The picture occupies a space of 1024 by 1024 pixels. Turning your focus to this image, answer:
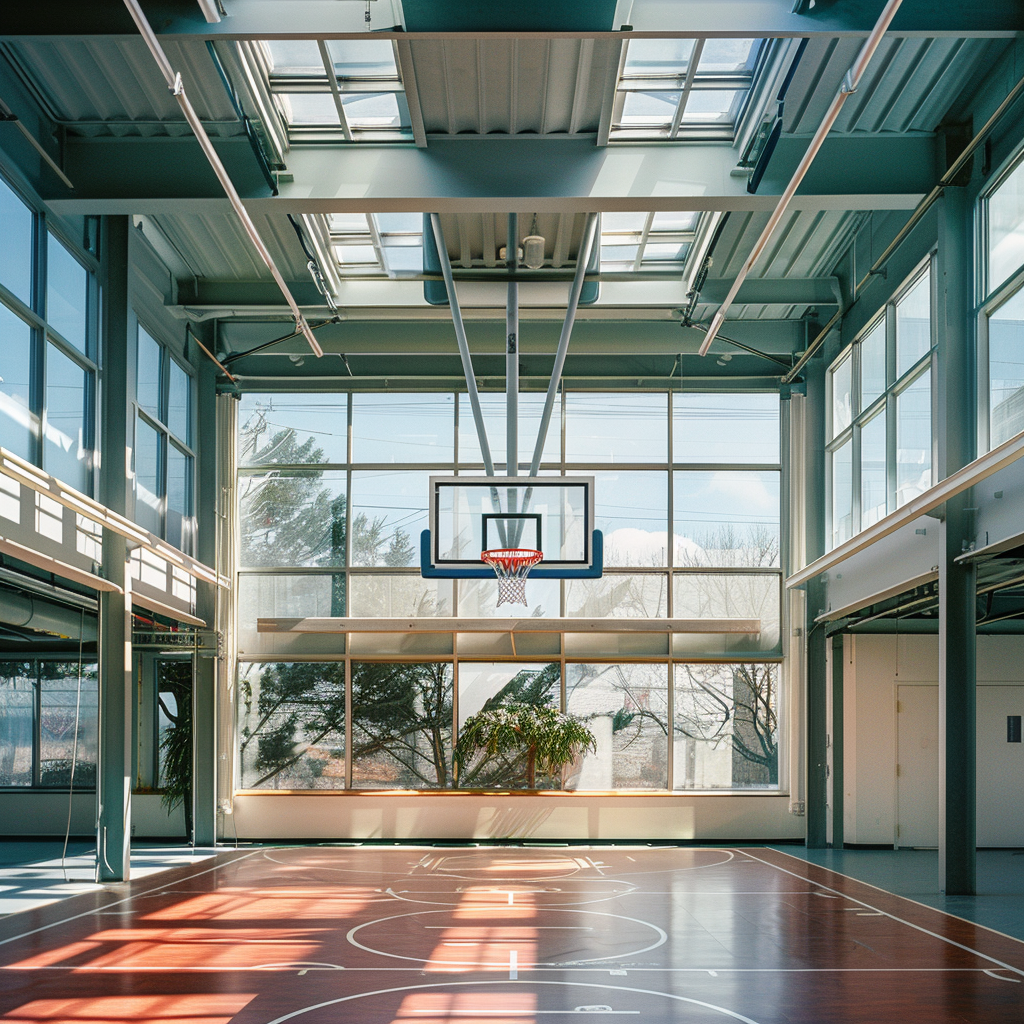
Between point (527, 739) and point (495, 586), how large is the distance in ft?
8.94

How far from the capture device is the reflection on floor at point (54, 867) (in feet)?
38.7

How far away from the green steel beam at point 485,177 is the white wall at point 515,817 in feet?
33.7

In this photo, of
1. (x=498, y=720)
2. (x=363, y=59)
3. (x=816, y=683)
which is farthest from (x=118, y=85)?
(x=816, y=683)

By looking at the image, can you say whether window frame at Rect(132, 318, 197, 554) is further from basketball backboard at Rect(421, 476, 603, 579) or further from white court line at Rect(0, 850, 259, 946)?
white court line at Rect(0, 850, 259, 946)

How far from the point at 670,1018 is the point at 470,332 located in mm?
12996

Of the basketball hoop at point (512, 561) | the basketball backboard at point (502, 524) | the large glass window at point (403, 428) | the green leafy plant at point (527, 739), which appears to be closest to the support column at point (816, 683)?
the green leafy plant at point (527, 739)

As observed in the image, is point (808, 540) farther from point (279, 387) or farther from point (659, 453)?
point (279, 387)

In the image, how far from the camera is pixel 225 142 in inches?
454

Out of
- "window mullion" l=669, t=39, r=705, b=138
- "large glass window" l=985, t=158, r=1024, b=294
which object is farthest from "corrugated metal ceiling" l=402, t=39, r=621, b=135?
"large glass window" l=985, t=158, r=1024, b=294

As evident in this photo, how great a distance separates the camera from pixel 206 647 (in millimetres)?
17828

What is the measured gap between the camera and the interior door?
17516 mm

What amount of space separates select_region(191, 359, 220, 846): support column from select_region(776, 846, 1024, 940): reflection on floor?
29.8 feet

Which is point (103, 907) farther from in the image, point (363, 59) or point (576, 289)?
point (363, 59)

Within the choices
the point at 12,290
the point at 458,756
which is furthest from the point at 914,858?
the point at 12,290
